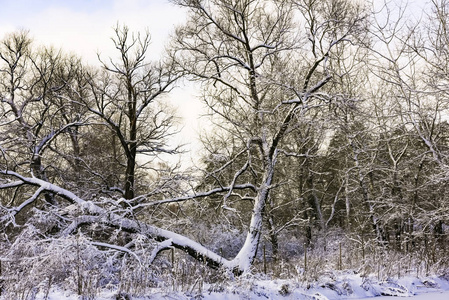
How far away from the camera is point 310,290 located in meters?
7.92

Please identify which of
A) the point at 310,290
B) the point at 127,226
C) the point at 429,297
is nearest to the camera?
the point at 310,290

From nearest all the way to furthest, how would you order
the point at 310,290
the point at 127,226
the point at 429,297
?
the point at 310,290, the point at 429,297, the point at 127,226

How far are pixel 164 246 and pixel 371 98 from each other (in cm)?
1166

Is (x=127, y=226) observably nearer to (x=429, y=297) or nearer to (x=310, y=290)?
(x=310, y=290)

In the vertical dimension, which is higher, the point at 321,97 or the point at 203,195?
the point at 321,97

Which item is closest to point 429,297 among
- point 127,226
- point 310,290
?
point 310,290

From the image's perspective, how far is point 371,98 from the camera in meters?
16.8

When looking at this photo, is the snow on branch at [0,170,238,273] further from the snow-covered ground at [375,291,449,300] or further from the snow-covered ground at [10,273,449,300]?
the snow-covered ground at [375,291,449,300]

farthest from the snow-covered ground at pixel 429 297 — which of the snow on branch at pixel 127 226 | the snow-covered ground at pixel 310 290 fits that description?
the snow on branch at pixel 127 226

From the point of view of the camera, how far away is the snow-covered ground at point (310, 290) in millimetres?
Result: 6434

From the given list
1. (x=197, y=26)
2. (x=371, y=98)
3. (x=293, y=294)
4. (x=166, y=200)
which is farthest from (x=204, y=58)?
(x=293, y=294)

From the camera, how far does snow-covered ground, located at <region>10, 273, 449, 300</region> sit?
6.43 m

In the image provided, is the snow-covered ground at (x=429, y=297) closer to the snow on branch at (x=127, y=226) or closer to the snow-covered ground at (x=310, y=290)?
the snow-covered ground at (x=310, y=290)

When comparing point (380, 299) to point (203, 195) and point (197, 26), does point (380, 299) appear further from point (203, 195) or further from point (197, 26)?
point (197, 26)
